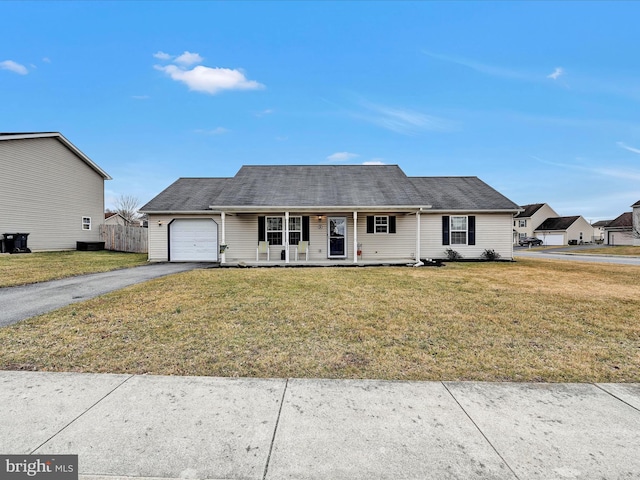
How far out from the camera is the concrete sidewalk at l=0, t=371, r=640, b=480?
183 cm

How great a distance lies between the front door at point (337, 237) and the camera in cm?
1413

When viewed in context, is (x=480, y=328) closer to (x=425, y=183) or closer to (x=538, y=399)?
(x=538, y=399)

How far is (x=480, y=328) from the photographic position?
15.0 ft

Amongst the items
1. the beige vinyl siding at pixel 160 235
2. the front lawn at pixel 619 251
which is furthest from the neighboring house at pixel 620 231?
the beige vinyl siding at pixel 160 235

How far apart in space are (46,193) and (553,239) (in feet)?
211

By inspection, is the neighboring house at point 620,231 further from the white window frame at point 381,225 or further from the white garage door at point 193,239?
the white garage door at point 193,239

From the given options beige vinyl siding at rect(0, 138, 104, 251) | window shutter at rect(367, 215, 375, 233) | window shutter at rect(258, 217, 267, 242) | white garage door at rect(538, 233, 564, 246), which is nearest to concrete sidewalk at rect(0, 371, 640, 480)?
window shutter at rect(258, 217, 267, 242)

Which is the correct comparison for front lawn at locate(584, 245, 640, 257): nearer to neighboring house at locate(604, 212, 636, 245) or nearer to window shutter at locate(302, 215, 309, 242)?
neighboring house at locate(604, 212, 636, 245)

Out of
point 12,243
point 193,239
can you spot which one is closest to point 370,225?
point 193,239

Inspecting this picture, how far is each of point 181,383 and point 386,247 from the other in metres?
12.4

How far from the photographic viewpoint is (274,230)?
14.0 m

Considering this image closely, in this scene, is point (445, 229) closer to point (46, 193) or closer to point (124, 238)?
point (124, 238)

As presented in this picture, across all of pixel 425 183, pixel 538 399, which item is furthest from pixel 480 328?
Answer: pixel 425 183

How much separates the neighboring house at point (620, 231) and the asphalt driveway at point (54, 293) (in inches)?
2317
